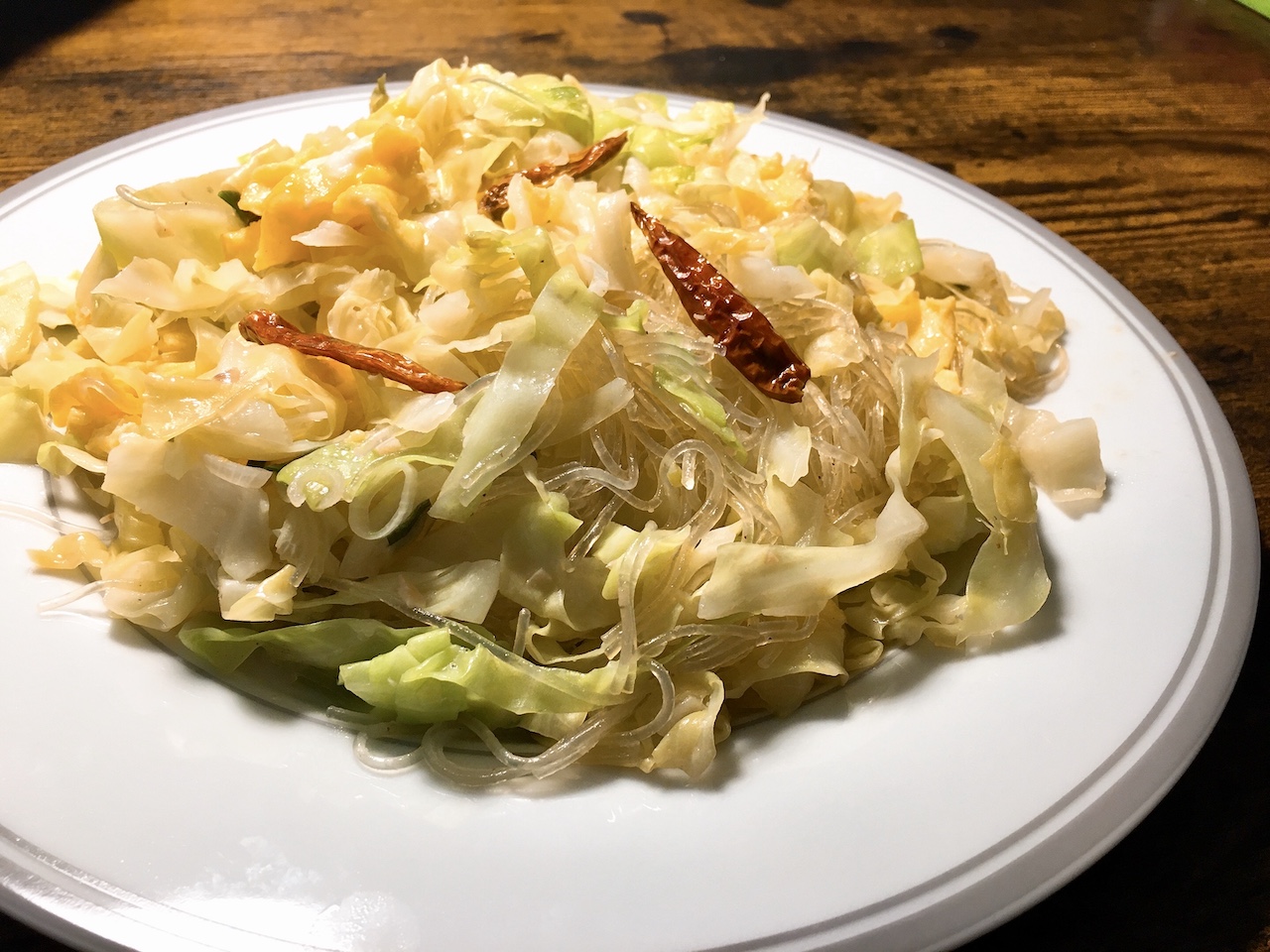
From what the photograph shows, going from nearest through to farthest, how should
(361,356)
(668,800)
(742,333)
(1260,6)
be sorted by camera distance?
→ (668,800), (361,356), (742,333), (1260,6)

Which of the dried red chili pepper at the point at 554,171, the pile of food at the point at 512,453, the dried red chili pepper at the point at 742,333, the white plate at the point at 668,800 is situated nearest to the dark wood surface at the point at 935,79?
the white plate at the point at 668,800

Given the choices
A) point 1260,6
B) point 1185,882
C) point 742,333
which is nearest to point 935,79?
point 1260,6

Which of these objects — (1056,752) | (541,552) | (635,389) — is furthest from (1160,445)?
(541,552)

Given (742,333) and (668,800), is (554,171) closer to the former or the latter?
(742,333)

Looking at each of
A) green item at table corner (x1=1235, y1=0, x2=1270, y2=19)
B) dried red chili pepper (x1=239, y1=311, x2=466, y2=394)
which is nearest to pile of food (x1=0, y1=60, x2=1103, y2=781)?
dried red chili pepper (x1=239, y1=311, x2=466, y2=394)

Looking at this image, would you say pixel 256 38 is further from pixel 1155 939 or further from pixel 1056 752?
pixel 1155 939

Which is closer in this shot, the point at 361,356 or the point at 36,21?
the point at 361,356

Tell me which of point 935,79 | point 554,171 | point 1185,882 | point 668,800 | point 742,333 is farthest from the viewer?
point 935,79
